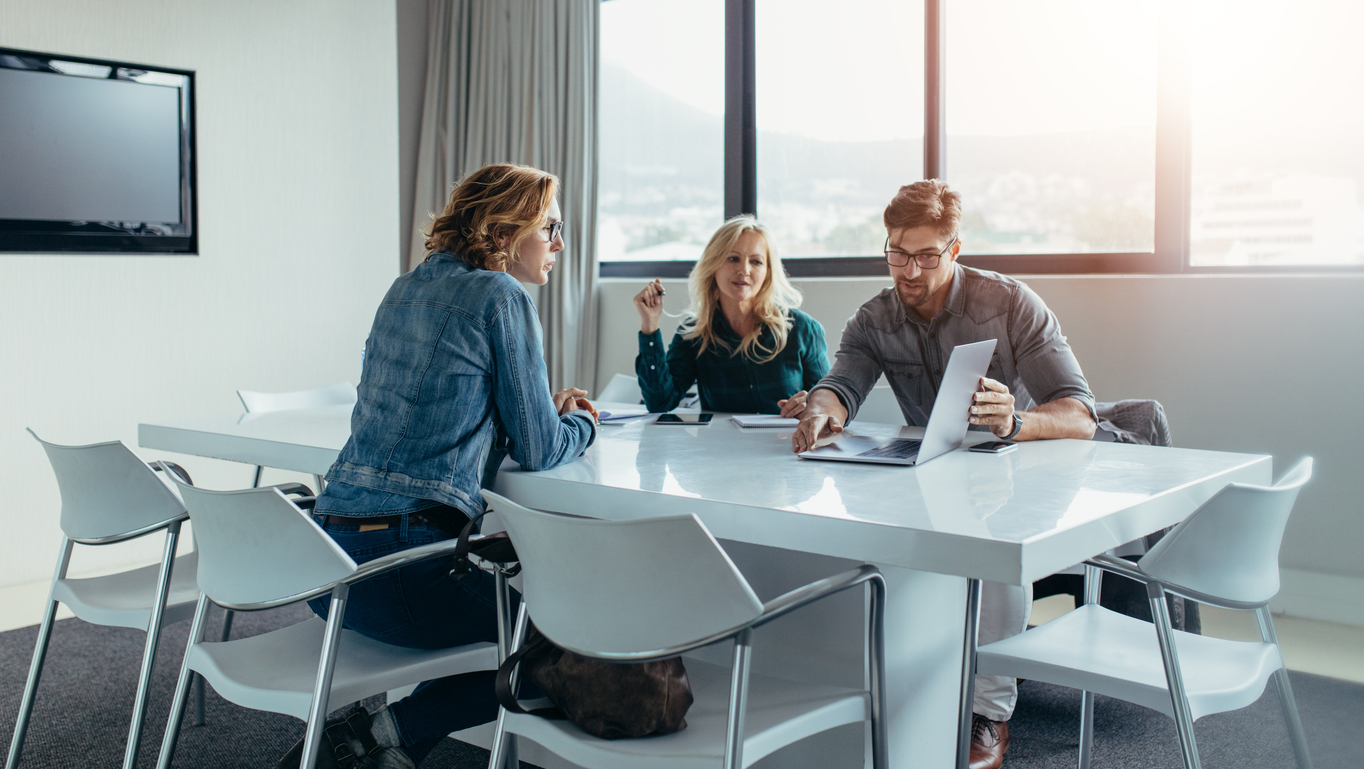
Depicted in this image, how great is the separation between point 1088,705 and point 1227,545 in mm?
634

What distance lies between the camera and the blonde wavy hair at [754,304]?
3.06m

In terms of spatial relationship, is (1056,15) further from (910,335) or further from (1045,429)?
(1045,429)

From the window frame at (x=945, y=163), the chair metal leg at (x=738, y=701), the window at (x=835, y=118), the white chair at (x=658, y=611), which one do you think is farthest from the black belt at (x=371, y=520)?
the window at (x=835, y=118)

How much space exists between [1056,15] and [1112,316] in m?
1.11

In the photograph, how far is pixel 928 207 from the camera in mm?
2346

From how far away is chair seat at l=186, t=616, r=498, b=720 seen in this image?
1506 millimetres

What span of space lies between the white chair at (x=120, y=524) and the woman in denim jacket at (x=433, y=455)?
392 millimetres

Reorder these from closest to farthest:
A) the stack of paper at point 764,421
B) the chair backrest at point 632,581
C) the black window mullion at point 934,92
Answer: the chair backrest at point 632,581
the stack of paper at point 764,421
the black window mullion at point 934,92

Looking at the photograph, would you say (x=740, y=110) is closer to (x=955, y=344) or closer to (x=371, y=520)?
(x=955, y=344)

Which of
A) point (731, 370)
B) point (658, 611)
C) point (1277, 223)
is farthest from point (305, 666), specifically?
point (1277, 223)

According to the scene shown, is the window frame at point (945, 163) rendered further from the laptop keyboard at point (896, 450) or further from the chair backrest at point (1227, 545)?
the chair backrest at point (1227, 545)

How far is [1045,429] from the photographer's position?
2.05 m

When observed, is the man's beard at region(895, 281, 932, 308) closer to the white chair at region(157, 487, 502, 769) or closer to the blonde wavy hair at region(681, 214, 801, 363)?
the blonde wavy hair at region(681, 214, 801, 363)

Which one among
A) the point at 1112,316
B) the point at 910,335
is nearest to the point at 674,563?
the point at 910,335
